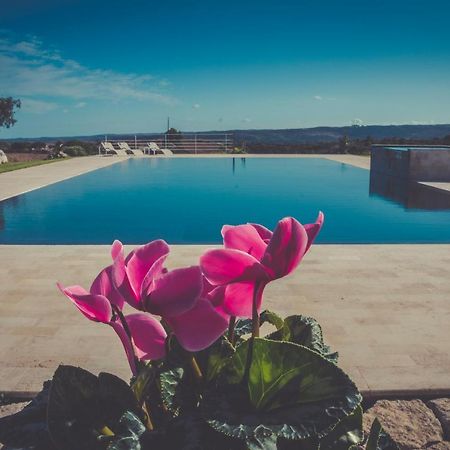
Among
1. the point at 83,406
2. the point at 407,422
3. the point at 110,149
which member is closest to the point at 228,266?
the point at 83,406

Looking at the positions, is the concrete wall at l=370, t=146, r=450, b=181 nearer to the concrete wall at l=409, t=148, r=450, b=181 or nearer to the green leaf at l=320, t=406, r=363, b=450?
the concrete wall at l=409, t=148, r=450, b=181

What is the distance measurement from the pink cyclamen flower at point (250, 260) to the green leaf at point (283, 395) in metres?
0.08

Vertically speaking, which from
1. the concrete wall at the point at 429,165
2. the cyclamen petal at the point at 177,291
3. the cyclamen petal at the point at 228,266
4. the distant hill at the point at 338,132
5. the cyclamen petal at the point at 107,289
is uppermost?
the distant hill at the point at 338,132

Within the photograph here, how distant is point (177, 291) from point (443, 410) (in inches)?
83.9

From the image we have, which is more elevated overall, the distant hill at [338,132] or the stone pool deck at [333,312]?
the distant hill at [338,132]

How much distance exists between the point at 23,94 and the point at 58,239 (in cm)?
3169

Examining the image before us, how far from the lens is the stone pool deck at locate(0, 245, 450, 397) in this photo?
272cm

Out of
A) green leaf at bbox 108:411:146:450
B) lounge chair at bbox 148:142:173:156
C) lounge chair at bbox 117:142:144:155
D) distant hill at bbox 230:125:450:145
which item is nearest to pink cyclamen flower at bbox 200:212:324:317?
green leaf at bbox 108:411:146:450

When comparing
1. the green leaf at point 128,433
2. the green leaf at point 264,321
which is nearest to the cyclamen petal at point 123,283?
the green leaf at point 128,433

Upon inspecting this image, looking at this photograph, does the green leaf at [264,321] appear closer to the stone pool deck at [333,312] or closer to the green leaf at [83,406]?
the green leaf at [83,406]

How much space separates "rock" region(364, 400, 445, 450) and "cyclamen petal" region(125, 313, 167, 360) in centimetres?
157

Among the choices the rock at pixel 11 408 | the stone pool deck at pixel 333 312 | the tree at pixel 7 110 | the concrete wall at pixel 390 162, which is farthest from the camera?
the tree at pixel 7 110

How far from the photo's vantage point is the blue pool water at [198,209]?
7673 mm

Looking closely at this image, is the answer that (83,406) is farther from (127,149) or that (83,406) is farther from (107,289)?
(127,149)
